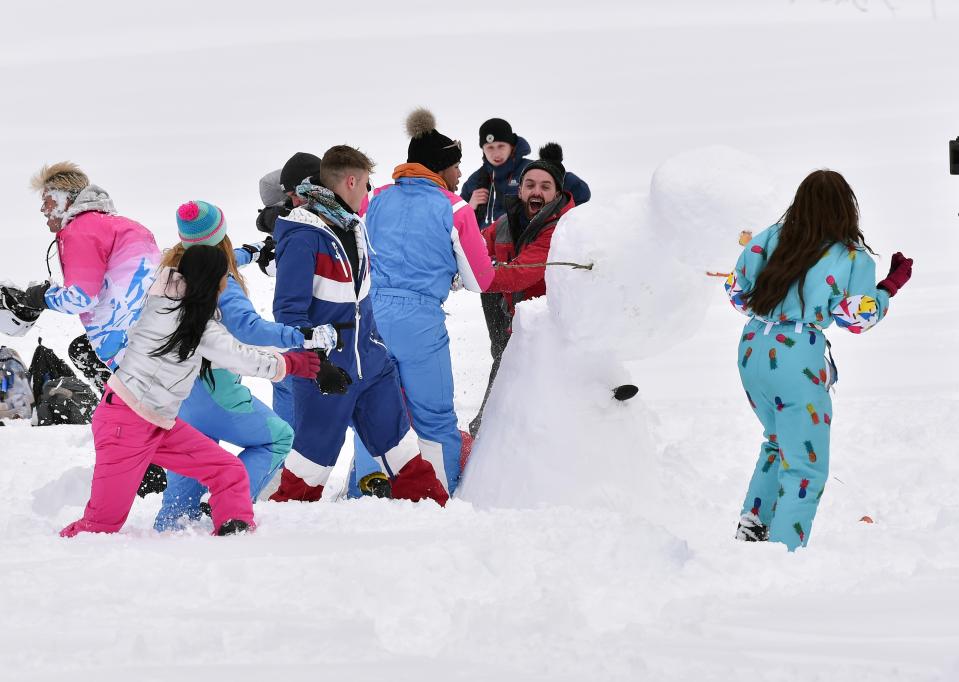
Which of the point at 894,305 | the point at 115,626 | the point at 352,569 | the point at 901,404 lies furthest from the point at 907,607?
the point at 894,305

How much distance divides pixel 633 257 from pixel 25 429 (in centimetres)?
449

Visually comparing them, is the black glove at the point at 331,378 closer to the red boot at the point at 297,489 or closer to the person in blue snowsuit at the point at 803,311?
the red boot at the point at 297,489

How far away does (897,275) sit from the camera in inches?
180

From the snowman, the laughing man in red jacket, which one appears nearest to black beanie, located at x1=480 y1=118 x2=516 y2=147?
the laughing man in red jacket

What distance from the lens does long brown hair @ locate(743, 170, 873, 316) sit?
4.50m

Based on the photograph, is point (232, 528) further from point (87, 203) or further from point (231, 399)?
point (87, 203)

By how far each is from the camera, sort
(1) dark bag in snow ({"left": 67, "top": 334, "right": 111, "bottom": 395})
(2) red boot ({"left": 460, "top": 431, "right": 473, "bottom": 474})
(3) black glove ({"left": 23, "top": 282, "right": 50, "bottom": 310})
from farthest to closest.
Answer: (1) dark bag in snow ({"left": 67, "top": 334, "right": 111, "bottom": 395}) < (2) red boot ({"left": 460, "top": 431, "right": 473, "bottom": 474}) < (3) black glove ({"left": 23, "top": 282, "right": 50, "bottom": 310})

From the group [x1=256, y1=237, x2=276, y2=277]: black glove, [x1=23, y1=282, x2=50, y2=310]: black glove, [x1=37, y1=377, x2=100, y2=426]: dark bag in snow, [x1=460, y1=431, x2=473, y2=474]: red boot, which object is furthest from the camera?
[x1=37, y1=377, x2=100, y2=426]: dark bag in snow

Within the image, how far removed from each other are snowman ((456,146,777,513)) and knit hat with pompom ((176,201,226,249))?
5.47 ft

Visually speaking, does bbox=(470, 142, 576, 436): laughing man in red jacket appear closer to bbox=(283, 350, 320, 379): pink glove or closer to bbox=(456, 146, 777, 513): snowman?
bbox=(456, 146, 777, 513): snowman

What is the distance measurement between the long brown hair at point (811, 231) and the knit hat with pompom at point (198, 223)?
2.09 m

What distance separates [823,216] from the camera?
4512 mm

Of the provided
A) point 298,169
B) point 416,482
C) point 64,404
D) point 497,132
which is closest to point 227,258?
point 416,482

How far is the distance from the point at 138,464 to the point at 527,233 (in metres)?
2.57
